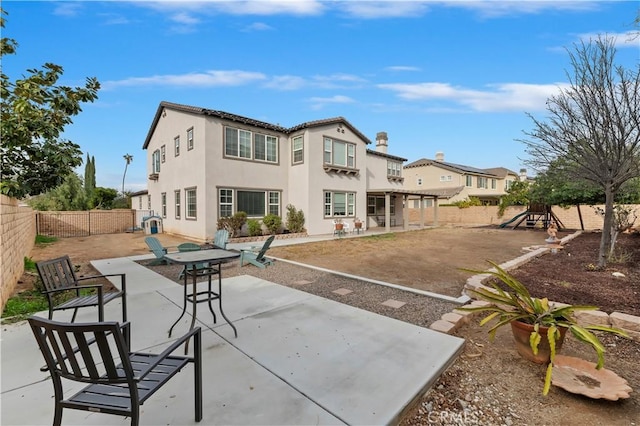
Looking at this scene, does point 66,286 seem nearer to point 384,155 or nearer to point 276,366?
point 276,366

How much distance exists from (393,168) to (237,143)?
14.4 meters

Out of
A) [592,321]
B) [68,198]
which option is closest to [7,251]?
[592,321]

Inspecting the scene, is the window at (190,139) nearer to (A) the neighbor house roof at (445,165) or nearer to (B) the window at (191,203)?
(B) the window at (191,203)

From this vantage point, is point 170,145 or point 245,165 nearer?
point 245,165

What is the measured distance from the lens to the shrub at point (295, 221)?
16500 mm

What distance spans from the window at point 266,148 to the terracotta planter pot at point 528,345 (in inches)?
571

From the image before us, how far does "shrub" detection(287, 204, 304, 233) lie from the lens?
1650cm

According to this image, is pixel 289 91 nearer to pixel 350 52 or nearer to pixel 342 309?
pixel 350 52

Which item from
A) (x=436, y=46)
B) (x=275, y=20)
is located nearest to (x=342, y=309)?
(x=275, y=20)

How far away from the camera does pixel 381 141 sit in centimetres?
2477

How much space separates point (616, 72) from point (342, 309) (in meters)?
8.10

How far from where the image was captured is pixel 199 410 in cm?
A: 223

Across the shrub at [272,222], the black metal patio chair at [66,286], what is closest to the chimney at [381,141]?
the shrub at [272,222]

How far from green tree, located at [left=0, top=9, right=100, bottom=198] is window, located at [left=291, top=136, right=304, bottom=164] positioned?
1104cm
